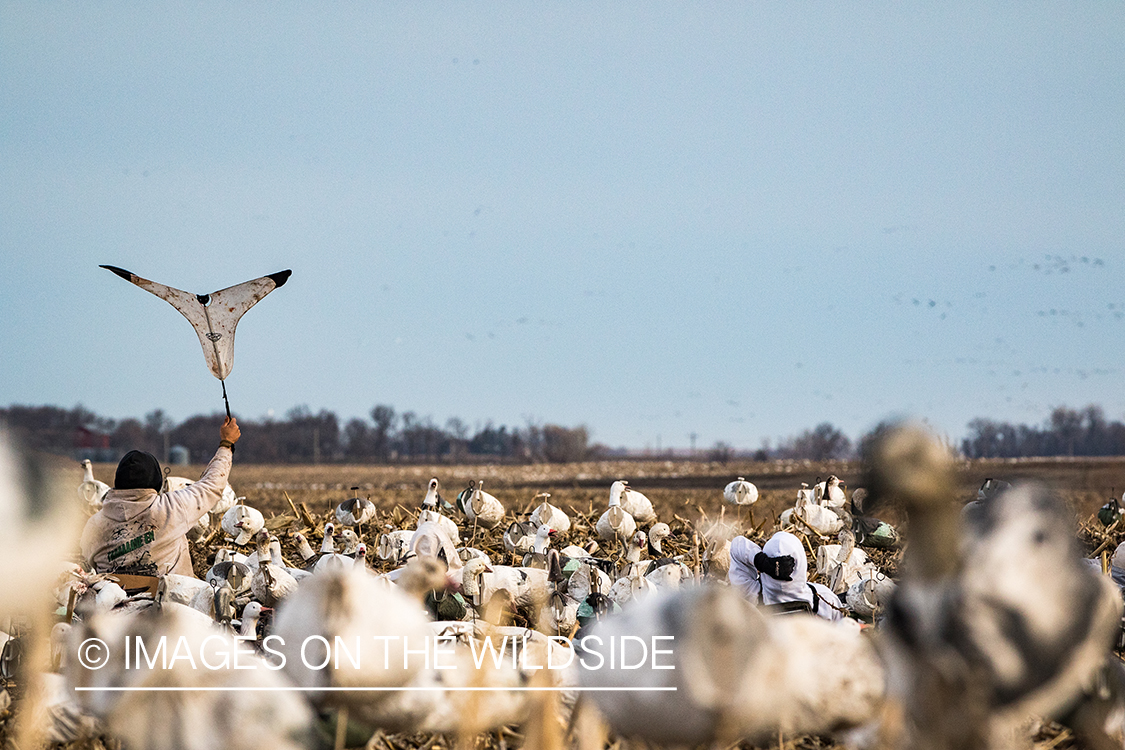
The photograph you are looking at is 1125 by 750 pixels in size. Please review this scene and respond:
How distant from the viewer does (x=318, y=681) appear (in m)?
2.59

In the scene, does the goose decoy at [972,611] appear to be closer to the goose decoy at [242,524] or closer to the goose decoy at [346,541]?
the goose decoy at [346,541]

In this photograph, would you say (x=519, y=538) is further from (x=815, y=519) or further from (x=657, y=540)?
(x=815, y=519)

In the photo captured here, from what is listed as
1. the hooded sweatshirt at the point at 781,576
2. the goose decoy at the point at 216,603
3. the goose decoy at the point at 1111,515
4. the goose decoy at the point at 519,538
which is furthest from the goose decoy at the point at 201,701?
the goose decoy at the point at 1111,515

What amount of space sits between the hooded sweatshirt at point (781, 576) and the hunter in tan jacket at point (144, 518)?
3229 mm

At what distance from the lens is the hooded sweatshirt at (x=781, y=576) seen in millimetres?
5230

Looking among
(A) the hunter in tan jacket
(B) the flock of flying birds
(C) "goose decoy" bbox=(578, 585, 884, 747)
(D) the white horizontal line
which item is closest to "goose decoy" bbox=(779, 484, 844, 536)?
(A) the hunter in tan jacket

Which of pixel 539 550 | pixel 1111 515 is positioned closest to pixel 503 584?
pixel 539 550

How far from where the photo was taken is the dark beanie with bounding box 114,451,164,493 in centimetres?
591

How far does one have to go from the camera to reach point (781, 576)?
5.19 meters

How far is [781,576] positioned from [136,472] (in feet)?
13.1

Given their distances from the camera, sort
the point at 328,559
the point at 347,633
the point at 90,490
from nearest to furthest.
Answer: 1. the point at 347,633
2. the point at 328,559
3. the point at 90,490

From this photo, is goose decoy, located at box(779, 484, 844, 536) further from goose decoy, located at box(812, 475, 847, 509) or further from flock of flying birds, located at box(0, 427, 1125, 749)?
flock of flying birds, located at box(0, 427, 1125, 749)

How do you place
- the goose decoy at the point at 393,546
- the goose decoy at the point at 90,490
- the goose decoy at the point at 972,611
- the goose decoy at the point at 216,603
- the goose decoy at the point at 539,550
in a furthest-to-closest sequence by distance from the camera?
the goose decoy at the point at 90,490
the goose decoy at the point at 393,546
the goose decoy at the point at 539,550
the goose decoy at the point at 216,603
the goose decoy at the point at 972,611

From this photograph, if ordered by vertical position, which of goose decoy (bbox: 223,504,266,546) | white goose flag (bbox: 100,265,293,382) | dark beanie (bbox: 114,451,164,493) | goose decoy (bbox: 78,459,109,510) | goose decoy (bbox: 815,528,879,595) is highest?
white goose flag (bbox: 100,265,293,382)
